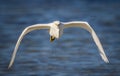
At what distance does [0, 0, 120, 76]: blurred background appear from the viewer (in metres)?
20.9

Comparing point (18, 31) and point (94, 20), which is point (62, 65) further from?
point (94, 20)

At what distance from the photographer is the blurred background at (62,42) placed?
68.4ft

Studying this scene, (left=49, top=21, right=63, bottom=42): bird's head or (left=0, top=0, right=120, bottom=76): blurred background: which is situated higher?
(left=49, top=21, right=63, bottom=42): bird's head

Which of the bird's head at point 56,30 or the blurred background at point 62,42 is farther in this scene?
the blurred background at point 62,42

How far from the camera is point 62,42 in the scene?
26531 mm

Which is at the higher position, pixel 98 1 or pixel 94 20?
pixel 94 20

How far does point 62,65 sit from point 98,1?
908 inches

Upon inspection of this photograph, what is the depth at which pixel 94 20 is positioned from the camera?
3381cm

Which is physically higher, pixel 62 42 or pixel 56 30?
pixel 56 30

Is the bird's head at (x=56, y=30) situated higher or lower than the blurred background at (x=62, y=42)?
higher

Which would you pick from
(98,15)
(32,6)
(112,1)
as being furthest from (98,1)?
(98,15)

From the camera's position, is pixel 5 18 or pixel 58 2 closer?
pixel 5 18

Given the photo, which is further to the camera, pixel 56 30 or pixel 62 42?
pixel 62 42

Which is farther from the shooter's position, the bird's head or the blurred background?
the blurred background
